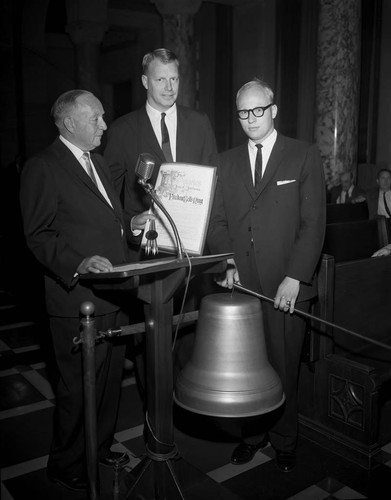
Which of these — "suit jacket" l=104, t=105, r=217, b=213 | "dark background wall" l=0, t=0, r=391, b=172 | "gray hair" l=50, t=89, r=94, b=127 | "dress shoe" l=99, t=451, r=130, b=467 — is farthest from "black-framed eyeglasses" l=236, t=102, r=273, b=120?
"dark background wall" l=0, t=0, r=391, b=172

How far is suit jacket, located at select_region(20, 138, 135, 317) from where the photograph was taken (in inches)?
104

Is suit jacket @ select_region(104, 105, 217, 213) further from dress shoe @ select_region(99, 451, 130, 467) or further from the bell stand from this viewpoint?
dress shoe @ select_region(99, 451, 130, 467)

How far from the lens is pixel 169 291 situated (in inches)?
85.8

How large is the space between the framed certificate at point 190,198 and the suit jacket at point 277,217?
0.62 metres

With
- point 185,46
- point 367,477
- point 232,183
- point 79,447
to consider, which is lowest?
point 367,477

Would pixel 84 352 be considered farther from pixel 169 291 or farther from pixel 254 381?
pixel 254 381

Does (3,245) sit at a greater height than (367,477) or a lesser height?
greater

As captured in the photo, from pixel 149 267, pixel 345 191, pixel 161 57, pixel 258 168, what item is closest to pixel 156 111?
pixel 161 57

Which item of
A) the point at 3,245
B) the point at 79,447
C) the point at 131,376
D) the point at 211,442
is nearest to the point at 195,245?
the point at 79,447

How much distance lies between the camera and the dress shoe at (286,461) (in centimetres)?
320

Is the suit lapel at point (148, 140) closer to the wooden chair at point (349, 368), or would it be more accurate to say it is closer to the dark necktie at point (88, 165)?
the dark necktie at point (88, 165)

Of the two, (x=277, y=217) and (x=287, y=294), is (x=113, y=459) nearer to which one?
(x=287, y=294)

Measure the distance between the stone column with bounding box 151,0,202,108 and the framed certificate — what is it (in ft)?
22.2

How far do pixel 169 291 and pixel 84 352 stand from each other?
0.37 meters
